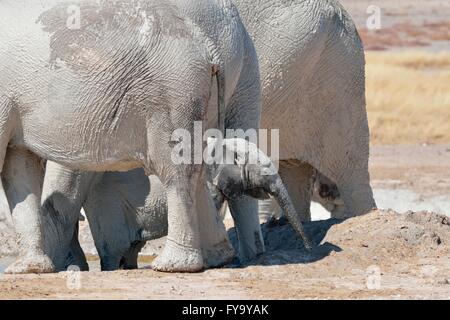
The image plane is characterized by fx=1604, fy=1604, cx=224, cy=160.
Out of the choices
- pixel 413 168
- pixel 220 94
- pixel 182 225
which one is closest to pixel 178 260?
pixel 182 225

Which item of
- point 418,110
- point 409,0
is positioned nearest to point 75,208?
point 418,110

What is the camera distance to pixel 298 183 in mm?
12125

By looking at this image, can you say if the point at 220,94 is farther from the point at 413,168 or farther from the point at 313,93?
the point at 413,168

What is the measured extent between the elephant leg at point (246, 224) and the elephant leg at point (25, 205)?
4.08 feet

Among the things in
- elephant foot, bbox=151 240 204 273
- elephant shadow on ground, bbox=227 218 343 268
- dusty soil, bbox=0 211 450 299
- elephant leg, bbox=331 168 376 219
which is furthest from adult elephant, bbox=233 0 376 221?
elephant foot, bbox=151 240 204 273

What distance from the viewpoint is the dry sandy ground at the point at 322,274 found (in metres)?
8.73

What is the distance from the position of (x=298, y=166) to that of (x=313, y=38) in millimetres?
1263

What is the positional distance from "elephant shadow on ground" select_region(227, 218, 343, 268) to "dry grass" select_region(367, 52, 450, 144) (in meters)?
9.27

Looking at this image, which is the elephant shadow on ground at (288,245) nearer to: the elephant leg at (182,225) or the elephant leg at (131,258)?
the elephant leg at (182,225)

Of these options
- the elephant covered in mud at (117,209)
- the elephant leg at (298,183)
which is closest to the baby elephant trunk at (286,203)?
the elephant covered in mud at (117,209)

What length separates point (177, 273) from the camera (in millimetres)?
9430

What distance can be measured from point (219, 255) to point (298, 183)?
2369mm

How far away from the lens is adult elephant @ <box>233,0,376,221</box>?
36.7 feet

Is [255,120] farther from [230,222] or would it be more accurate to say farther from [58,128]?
[230,222]
